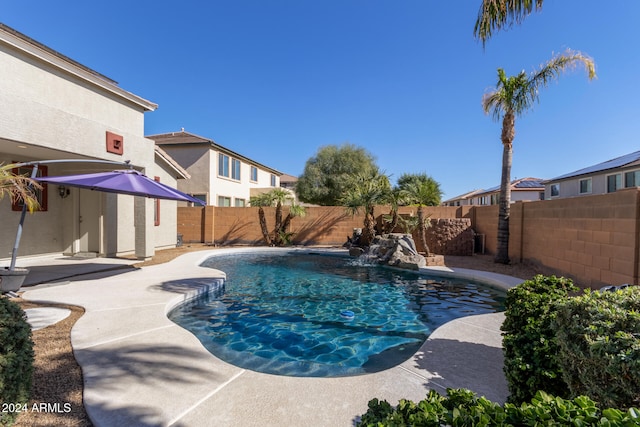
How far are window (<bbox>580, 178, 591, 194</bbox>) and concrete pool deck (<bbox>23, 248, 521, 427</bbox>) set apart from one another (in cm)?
2699

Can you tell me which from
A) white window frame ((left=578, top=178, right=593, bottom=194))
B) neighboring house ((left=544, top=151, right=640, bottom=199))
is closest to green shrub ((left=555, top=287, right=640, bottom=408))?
neighboring house ((left=544, top=151, right=640, bottom=199))

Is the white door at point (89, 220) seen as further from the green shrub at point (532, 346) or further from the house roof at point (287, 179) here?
the house roof at point (287, 179)

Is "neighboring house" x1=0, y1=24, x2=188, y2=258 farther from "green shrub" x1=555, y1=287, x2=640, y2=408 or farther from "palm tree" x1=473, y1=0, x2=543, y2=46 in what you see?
"green shrub" x1=555, y1=287, x2=640, y2=408

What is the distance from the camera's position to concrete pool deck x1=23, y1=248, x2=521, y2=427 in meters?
2.73

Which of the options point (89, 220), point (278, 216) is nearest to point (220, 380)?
point (89, 220)

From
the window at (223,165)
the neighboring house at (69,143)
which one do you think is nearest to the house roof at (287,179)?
the window at (223,165)

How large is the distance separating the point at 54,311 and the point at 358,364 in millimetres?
5653

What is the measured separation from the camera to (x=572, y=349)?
6.98 ft

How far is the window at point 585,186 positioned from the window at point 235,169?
2921 cm

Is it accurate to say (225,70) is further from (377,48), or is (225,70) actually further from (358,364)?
(358,364)

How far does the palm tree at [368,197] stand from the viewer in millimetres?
15109

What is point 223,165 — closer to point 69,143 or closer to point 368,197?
point 368,197

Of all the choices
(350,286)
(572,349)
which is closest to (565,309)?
(572,349)

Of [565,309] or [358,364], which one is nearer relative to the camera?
[565,309]
